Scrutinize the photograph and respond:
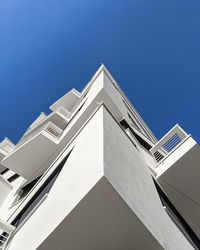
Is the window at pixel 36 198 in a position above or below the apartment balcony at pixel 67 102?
below

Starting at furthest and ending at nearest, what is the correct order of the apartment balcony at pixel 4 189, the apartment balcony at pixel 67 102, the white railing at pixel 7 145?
the apartment balcony at pixel 67 102
the white railing at pixel 7 145
the apartment balcony at pixel 4 189

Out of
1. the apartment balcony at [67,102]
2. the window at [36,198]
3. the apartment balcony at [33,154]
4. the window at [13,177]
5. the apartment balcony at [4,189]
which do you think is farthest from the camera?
the apartment balcony at [67,102]

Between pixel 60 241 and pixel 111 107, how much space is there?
7668 millimetres

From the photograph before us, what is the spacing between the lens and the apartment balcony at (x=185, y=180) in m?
5.66

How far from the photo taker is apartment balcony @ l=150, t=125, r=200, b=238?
5664 mm

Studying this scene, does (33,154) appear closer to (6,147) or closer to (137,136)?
(137,136)

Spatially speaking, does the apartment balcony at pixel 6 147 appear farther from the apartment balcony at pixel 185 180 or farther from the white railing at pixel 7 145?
the apartment balcony at pixel 185 180

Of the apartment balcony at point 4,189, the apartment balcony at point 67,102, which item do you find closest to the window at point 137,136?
the apartment balcony at point 4,189

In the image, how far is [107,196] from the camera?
2.54 metres

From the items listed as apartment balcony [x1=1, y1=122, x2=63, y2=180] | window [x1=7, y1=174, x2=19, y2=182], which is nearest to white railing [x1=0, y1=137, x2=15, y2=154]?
window [x1=7, y1=174, x2=19, y2=182]

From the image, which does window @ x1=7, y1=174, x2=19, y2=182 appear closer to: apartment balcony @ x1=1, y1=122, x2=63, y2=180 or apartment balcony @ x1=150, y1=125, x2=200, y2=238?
apartment balcony @ x1=1, y1=122, x2=63, y2=180

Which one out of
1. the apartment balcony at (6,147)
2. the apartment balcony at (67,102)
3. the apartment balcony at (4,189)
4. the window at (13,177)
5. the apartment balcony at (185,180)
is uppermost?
the apartment balcony at (67,102)

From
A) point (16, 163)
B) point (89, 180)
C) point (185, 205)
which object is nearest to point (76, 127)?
point (16, 163)

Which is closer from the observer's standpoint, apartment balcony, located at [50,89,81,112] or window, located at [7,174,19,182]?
window, located at [7,174,19,182]
